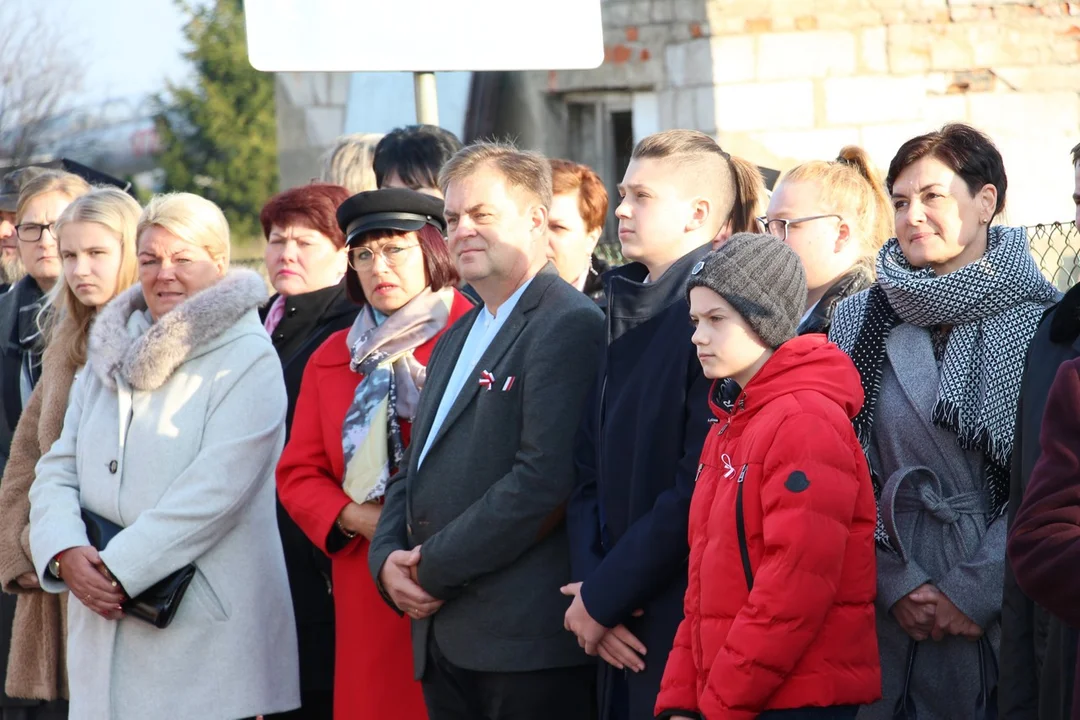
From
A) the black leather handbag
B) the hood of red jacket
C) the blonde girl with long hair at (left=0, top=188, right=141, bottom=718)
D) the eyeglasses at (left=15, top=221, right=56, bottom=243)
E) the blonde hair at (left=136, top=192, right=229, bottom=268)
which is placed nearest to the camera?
the hood of red jacket

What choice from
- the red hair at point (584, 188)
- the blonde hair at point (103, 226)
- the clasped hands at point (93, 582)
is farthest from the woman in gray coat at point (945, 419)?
the blonde hair at point (103, 226)

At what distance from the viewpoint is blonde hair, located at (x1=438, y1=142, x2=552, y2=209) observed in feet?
13.5

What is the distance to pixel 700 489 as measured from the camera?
3.24m

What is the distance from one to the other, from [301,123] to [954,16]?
511 cm

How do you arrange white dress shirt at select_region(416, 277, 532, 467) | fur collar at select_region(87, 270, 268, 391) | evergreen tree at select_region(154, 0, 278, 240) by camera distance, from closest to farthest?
white dress shirt at select_region(416, 277, 532, 467) < fur collar at select_region(87, 270, 268, 391) < evergreen tree at select_region(154, 0, 278, 240)

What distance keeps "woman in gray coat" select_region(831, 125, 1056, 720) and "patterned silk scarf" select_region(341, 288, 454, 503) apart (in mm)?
1413

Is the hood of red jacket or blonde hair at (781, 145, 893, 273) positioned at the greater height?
blonde hair at (781, 145, 893, 273)

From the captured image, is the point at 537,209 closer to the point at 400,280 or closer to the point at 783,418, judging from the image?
the point at 400,280

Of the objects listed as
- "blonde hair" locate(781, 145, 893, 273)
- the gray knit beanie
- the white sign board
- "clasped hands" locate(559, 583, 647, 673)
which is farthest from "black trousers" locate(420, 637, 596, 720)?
the white sign board

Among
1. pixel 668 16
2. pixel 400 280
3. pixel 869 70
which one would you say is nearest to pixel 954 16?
pixel 869 70

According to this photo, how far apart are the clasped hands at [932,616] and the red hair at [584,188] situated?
2.07m

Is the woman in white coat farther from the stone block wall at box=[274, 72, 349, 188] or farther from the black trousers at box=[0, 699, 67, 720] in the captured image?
the stone block wall at box=[274, 72, 349, 188]

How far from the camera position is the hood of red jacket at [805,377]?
3.17 meters

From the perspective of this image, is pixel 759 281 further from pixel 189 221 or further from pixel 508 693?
pixel 189 221
